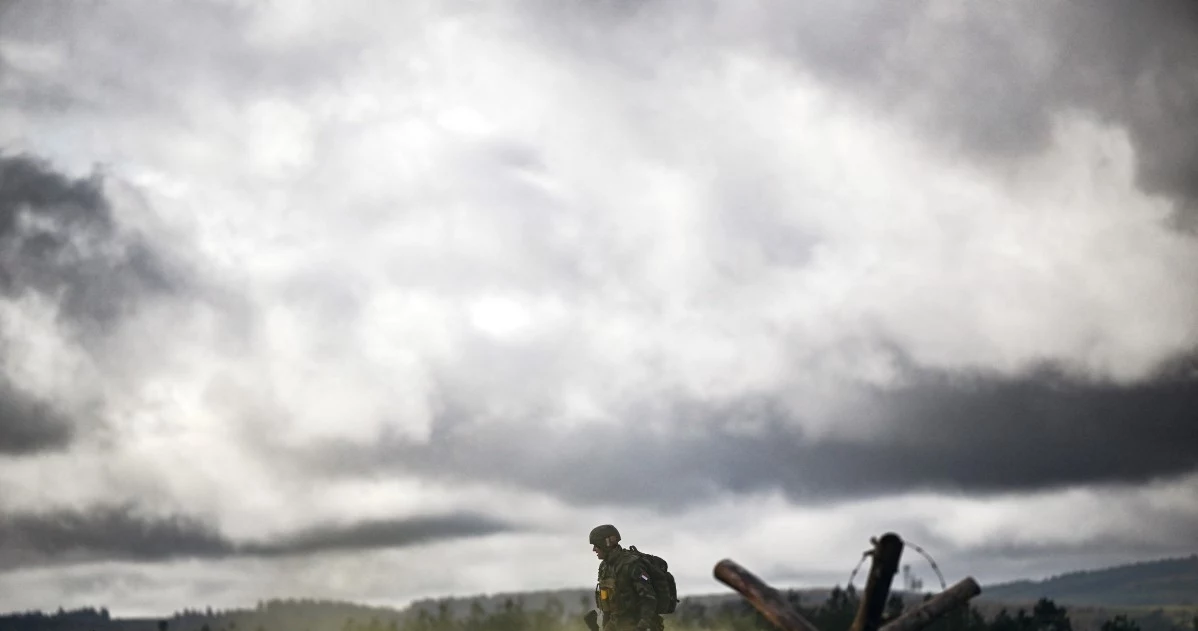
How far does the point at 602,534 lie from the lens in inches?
1062

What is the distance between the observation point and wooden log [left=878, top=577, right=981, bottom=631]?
51.2ft

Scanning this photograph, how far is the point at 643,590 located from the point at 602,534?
1.36 metres

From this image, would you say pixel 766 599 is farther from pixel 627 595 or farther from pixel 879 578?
pixel 627 595

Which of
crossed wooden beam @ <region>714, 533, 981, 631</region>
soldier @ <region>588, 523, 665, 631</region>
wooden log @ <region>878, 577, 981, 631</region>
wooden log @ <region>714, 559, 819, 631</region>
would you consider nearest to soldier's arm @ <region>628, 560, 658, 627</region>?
soldier @ <region>588, 523, 665, 631</region>

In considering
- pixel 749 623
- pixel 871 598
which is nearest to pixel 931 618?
pixel 871 598

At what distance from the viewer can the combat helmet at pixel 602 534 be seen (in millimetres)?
26953

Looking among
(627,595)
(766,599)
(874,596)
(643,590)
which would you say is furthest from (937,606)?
(627,595)

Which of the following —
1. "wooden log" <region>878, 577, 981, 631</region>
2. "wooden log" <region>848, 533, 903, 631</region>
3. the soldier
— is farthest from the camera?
the soldier

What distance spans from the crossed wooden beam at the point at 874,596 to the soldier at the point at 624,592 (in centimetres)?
1052

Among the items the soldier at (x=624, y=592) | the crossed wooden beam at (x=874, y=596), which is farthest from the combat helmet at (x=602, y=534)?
the crossed wooden beam at (x=874, y=596)

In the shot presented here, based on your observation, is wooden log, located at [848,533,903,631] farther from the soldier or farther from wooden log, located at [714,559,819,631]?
the soldier

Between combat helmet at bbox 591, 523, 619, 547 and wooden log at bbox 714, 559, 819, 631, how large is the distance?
36.4 feet

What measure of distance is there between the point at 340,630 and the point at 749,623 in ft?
67.5

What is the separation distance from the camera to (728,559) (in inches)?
Answer: 635
